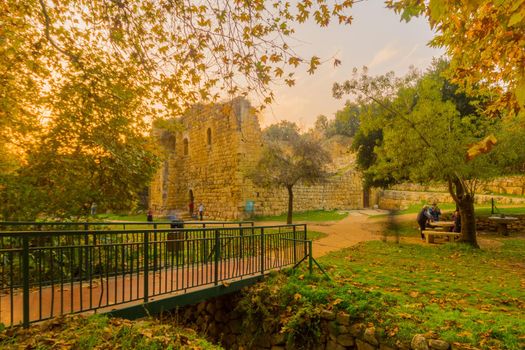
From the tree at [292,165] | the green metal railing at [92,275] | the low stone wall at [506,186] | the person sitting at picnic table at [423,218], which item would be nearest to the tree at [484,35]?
the green metal railing at [92,275]

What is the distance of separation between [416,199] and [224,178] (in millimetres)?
18130

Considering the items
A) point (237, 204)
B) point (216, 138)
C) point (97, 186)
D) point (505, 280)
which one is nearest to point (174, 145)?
point (216, 138)

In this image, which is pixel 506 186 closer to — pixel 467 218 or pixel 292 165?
pixel 467 218

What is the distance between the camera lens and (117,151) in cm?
679

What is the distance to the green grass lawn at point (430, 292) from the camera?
4140 mm

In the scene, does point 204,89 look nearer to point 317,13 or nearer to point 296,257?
point 317,13

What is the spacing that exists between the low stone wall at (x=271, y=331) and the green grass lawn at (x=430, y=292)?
6.1 inches

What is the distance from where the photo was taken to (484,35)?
421cm

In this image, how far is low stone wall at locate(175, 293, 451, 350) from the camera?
438cm

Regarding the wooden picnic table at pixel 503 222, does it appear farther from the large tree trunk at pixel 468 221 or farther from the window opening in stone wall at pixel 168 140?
the window opening in stone wall at pixel 168 140

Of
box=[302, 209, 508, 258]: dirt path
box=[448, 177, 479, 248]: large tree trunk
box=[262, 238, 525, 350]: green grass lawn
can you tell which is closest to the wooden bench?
box=[302, 209, 508, 258]: dirt path

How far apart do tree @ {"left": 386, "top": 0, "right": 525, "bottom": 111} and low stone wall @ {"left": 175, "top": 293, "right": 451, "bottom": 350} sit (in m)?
3.52

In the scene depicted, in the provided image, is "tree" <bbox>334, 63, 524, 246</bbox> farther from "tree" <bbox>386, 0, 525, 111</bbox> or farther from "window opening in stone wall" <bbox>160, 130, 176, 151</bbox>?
"window opening in stone wall" <bbox>160, 130, 176, 151</bbox>

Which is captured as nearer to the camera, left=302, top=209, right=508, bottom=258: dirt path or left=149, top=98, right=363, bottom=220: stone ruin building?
left=302, top=209, right=508, bottom=258: dirt path
